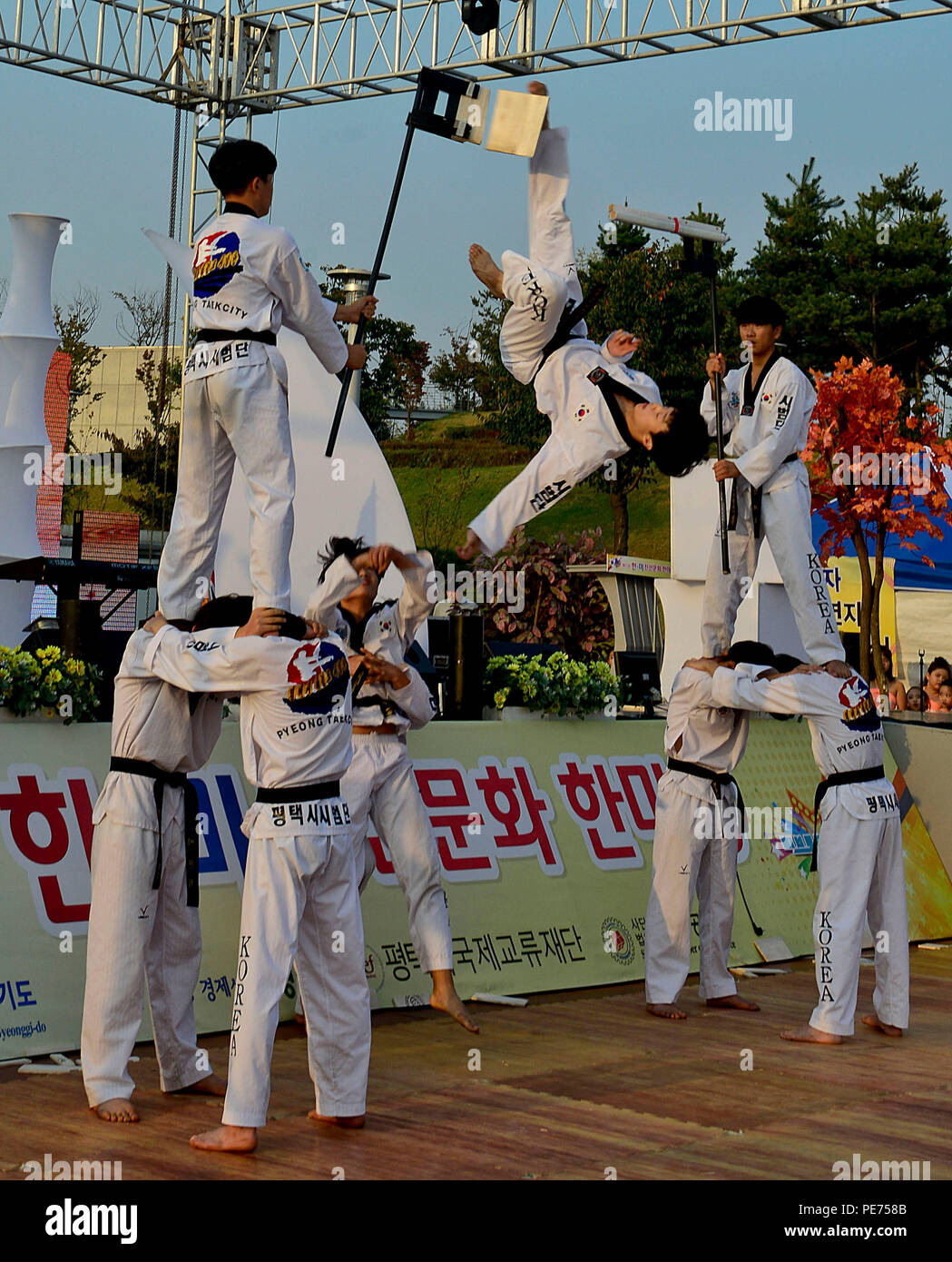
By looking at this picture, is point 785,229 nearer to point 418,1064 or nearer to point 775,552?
point 775,552

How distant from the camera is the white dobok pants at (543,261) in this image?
16.9 ft

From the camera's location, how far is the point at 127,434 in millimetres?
32219

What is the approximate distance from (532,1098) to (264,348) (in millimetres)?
2633

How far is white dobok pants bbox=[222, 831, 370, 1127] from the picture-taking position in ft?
13.7

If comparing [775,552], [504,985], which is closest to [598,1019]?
[504,985]

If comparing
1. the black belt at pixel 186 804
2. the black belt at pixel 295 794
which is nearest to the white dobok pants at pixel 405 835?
the black belt at pixel 186 804

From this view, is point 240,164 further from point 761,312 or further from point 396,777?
point 761,312

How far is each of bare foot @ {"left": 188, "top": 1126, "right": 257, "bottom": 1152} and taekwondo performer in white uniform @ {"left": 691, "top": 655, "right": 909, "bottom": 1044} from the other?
106 inches

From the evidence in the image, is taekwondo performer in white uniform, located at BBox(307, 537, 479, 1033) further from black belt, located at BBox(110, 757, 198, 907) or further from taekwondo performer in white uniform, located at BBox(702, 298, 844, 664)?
taekwondo performer in white uniform, located at BBox(702, 298, 844, 664)

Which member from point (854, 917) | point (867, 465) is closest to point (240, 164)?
point (854, 917)

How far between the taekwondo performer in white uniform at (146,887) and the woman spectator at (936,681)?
856 cm

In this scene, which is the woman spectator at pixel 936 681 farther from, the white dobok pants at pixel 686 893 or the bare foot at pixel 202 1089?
the bare foot at pixel 202 1089

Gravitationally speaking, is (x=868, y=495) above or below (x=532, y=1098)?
above

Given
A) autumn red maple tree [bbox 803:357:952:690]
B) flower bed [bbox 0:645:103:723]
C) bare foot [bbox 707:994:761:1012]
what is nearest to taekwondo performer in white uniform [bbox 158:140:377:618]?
flower bed [bbox 0:645:103:723]
